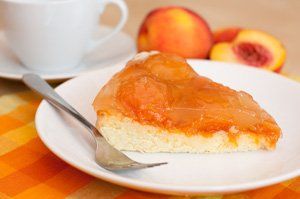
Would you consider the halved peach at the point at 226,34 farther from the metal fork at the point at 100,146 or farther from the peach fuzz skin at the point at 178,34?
the metal fork at the point at 100,146

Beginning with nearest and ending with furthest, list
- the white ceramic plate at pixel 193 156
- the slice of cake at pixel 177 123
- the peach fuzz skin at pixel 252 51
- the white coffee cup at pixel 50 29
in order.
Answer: the white ceramic plate at pixel 193 156
the slice of cake at pixel 177 123
the white coffee cup at pixel 50 29
the peach fuzz skin at pixel 252 51

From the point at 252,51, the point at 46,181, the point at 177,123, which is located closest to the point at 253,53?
the point at 252,51

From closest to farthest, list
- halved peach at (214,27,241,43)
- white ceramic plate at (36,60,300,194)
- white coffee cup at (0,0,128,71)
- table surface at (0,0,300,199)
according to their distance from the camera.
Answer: white ceramic plate at (36,60,300,194) → white coffee cup at (0,0,128,71) → halved peach at (214,27,241,43) → table surface at (0,0,300,199)

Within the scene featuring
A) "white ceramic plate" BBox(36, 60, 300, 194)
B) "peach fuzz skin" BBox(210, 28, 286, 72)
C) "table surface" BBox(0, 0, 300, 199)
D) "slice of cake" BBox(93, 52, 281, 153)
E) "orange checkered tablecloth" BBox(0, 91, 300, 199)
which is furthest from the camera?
"table surface" BBox(0, 0, 300, 199)

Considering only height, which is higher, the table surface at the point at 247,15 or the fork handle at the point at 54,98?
the fork handle at the point at 54,98

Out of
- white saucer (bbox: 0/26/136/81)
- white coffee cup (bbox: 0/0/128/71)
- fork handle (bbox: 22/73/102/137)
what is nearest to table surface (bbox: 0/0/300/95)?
white saucer (bbox: 0/26/136/81)

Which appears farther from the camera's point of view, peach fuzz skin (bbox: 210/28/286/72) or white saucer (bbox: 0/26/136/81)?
peach fuzz skin (bbox: 210/28/286/72)

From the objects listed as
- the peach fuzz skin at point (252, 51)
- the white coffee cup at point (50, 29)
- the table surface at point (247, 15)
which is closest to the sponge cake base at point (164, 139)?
the white coffee cup at point (50, 29)

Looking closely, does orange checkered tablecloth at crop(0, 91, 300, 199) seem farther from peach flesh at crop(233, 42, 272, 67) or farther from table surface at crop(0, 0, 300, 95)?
table surface at crop(0, 0, 300, 95)

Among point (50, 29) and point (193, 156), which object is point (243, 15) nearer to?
point (50, 29)

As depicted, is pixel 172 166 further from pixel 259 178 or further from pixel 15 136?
pixel 15 136
